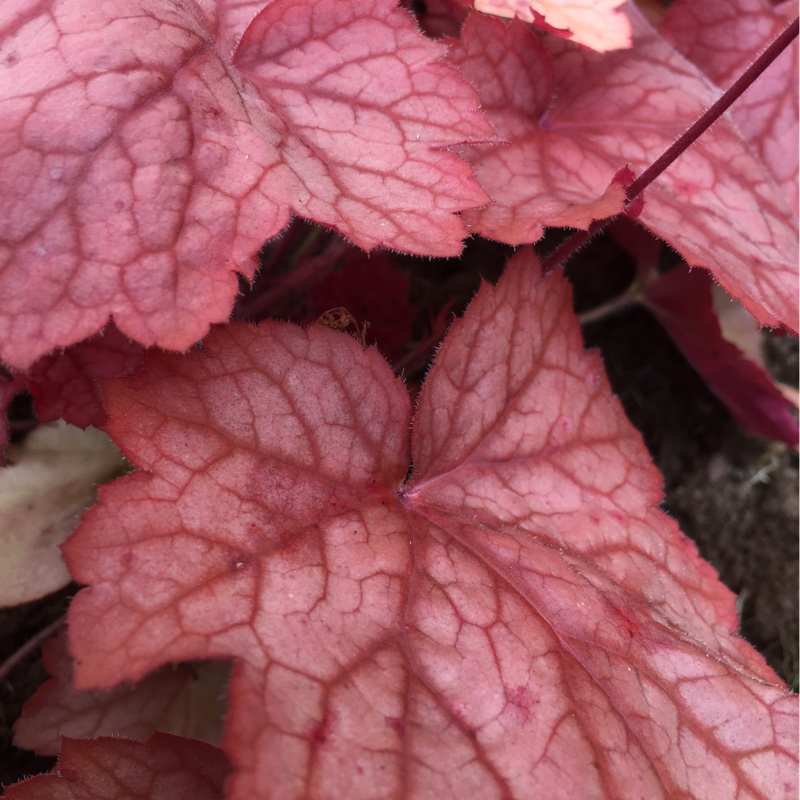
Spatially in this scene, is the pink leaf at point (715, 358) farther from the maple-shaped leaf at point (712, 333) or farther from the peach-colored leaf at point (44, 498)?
the peach-colored leaf at point (44, 498)

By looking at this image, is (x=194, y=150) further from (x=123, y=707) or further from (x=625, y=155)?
(x=123, y=707)

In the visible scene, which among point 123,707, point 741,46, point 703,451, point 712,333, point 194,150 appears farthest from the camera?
point 703,451

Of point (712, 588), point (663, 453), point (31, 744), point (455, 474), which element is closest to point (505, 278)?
point (455, 474)

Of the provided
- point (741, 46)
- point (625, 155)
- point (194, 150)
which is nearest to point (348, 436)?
point (194, 150)

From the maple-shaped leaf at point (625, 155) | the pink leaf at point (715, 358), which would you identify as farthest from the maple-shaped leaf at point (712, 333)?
the maple-shaped leaf at point (625, 155)

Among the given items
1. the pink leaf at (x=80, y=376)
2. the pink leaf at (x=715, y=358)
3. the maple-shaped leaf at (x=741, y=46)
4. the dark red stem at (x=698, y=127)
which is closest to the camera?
the dark red stem at (x=698, y=127)

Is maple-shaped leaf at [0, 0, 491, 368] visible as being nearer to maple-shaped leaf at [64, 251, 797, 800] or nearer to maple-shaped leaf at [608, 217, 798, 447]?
maple-shaped leaf at [64, 251, 797, 800]
